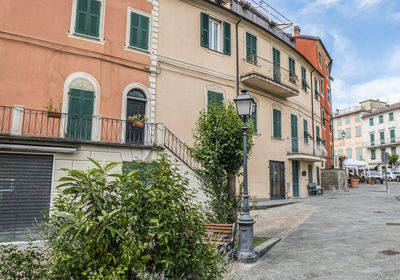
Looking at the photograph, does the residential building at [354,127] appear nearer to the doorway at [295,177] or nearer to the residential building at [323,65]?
the residential building at [323,65]

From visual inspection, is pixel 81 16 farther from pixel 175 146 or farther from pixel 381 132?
pixel 381 132

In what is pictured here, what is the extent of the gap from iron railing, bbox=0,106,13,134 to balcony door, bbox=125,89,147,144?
363 cm

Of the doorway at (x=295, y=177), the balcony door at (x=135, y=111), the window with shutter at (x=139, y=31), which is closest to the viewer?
the balcony door at (x=135, y=111)

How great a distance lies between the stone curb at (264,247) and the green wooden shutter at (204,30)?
30.7 feet

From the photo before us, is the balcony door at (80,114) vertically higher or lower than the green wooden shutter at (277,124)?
lower

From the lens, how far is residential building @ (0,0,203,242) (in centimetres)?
826

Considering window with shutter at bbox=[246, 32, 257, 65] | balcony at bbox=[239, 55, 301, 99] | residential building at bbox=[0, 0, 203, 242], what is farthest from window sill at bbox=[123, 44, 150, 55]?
window with shutter at bbox=[246, 32, 257, 65]

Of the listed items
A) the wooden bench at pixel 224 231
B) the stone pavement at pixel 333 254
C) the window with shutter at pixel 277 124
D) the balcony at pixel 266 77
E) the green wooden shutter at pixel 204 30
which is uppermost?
the green wooden shutter at pixel 204 30

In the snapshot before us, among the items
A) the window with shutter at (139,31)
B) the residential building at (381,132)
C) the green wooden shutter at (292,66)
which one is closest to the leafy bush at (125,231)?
the window with shutter at (139,31)

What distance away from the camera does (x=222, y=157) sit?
22.0 feet

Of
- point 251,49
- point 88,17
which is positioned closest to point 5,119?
point 88,17

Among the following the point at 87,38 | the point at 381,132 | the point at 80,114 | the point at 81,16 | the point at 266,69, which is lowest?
the point at 80,114

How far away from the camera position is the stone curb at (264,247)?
601 centimetres

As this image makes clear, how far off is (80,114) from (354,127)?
5608 cm
